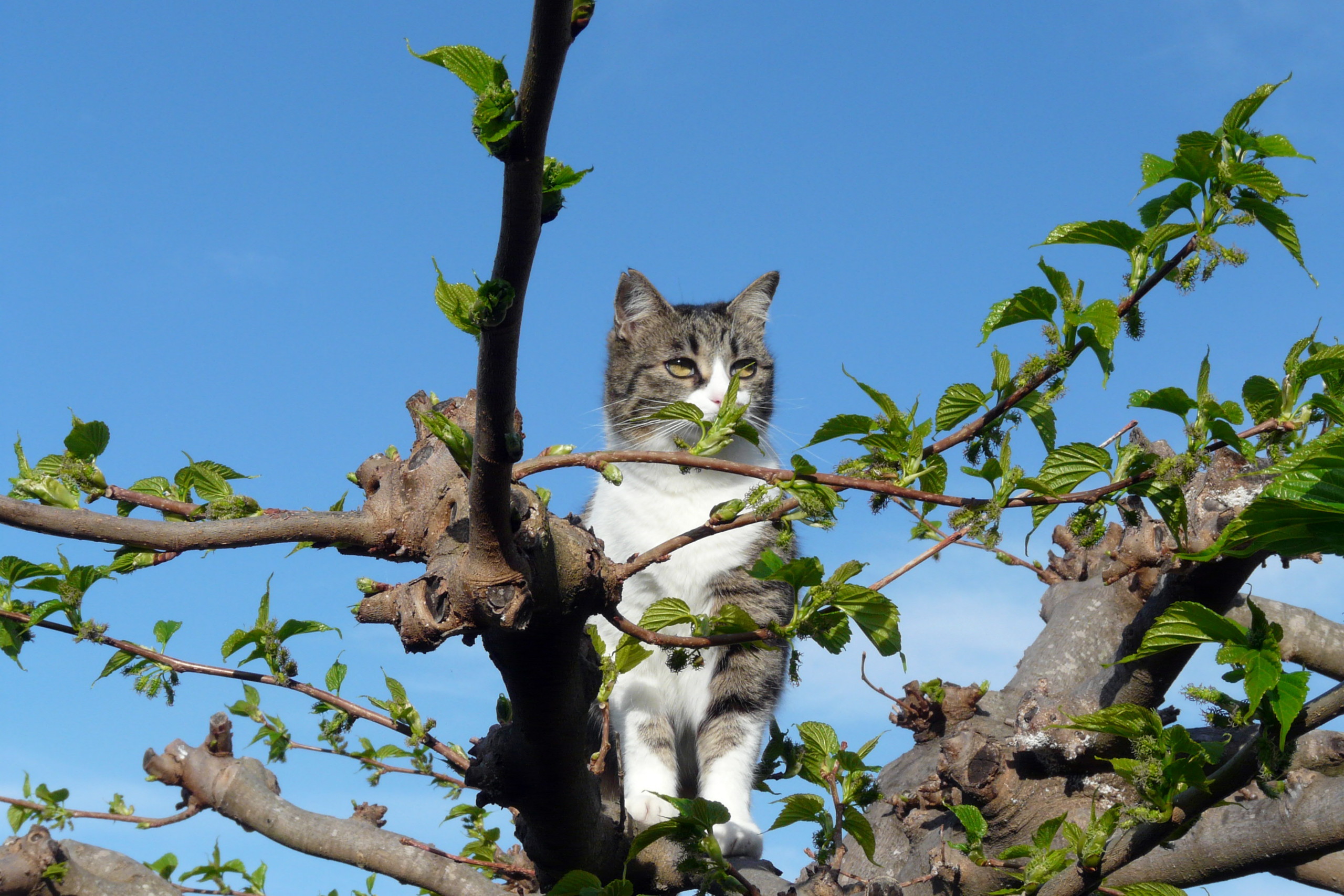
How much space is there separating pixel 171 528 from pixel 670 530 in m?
2.74

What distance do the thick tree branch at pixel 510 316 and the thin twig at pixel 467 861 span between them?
1764 mm

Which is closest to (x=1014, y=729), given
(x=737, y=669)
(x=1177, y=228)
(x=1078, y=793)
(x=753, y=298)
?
(x=1078, y=793)

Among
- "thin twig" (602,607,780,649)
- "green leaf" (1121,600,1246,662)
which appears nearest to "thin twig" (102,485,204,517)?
"thin twig" (602,607,780,649)

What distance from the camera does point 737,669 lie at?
162 inches

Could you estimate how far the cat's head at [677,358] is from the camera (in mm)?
4793

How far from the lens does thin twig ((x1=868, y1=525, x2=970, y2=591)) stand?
188cm

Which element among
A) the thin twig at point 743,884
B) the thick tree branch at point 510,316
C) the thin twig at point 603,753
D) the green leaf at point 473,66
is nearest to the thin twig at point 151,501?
the thick tree branch at point 510,316

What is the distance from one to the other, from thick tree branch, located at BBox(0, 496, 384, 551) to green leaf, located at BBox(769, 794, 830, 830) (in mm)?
1175

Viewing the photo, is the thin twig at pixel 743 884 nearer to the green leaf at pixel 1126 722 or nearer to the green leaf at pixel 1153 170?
the green leaf at pixel 1126 722

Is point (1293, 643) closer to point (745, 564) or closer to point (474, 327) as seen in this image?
point (745, 564)

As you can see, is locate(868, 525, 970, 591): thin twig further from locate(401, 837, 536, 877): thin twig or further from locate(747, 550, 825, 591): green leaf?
locate(401, 837, 536, 877): thin twig

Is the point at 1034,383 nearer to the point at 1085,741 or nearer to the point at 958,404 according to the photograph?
the point at 958,404

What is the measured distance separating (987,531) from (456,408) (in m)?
1.18

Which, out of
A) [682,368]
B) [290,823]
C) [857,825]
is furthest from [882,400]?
[682,368]
